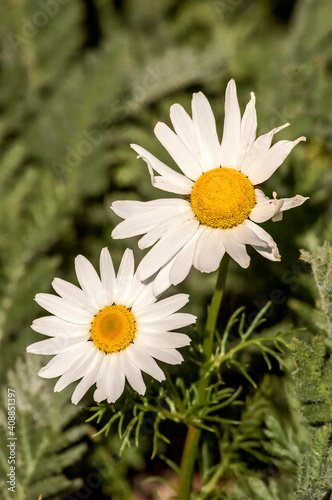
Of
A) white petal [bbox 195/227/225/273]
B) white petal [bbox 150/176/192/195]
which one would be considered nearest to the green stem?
white petal [bbox 195/227/225/273]

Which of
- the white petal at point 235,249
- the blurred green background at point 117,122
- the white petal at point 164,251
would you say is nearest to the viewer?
the white petal at point 235,249

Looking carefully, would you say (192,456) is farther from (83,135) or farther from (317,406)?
(83,135)

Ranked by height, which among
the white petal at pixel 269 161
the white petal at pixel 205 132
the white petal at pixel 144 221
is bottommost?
the white petal at pixel 144 221

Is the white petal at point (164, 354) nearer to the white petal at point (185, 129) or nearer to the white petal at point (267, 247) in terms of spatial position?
the white petal at point (267, 247)

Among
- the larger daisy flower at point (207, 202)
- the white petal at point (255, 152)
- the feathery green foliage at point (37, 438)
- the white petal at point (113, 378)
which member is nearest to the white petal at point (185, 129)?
the larger daisy flower at point (207, 202)

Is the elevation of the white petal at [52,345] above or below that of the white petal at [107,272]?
below
